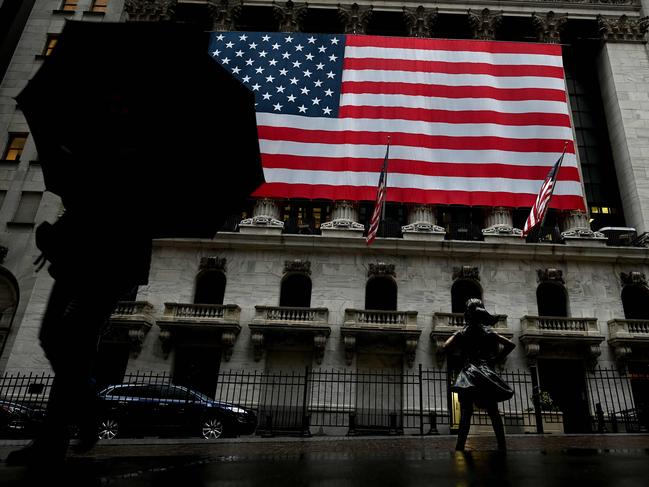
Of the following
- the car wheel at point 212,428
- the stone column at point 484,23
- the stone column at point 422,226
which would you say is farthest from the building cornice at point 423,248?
the stone column at point 484,23

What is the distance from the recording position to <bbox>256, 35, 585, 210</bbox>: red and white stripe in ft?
74.9

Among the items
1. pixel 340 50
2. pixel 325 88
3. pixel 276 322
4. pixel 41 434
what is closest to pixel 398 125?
pixel 325 88

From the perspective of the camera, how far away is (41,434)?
376 cm

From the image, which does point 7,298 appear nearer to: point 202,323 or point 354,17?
point 202,323

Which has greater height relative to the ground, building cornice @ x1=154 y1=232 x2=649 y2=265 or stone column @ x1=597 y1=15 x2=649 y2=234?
stone column @ x1=597 y1=15 x2=649 y2=234

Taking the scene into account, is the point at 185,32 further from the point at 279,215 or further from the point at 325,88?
the point at 325,88

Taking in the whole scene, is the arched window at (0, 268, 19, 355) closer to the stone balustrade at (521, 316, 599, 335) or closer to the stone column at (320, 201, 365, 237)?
the stone column at (320, 201, 365, 237)

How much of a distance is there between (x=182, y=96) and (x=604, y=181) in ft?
99.8

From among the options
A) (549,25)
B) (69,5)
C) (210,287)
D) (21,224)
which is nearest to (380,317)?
(210,287)

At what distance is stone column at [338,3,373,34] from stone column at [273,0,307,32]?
276 centimetres

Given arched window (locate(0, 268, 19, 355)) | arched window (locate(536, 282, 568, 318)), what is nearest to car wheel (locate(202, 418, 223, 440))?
arched window (locate(0, 268, 19, 355))

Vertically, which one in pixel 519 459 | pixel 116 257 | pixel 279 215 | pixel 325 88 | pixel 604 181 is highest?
pixel 325 88

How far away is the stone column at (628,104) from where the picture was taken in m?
25.5

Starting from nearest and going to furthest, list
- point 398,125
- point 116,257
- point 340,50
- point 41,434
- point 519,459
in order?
1. point 41,434
2. point 116,257
3. point 519,459
4. point 398,125
5. point 340,50
